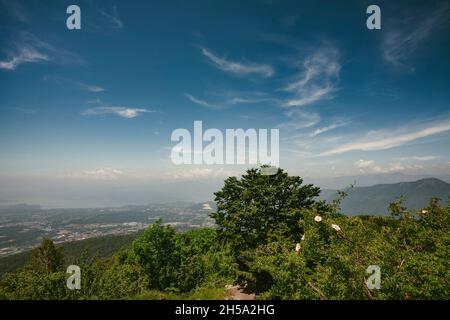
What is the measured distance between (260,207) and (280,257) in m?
10.2

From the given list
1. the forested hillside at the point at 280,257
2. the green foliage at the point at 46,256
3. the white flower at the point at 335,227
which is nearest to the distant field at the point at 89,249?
the green foliage at the point at 46,256

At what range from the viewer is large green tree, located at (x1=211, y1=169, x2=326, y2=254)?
21430 mm

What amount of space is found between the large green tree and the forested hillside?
9 cm

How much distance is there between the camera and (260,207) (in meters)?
22.2

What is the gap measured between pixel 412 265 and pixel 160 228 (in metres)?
22.7

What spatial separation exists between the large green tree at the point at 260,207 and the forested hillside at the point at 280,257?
90 mm

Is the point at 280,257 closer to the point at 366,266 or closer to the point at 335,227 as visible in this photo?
the point at 366,266

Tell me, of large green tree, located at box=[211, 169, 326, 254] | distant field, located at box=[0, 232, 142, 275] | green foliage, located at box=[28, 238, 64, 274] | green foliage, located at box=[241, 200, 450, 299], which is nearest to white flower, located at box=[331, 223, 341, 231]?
green foliage, located at box=[241, 200, 450, 299]

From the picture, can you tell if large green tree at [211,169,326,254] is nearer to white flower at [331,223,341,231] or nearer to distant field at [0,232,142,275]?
white flower at [331,223,341,231]

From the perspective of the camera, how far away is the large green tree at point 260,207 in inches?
844

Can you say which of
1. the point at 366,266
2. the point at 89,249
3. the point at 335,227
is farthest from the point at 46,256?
the point at 89,249

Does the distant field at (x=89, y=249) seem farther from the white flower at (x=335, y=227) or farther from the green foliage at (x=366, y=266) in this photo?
the green foliage at (x=366, y=266)
